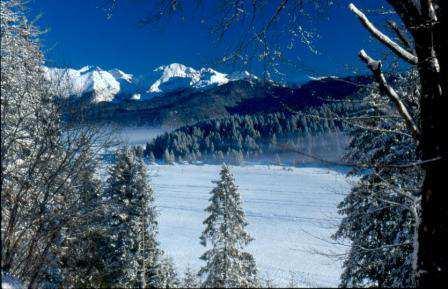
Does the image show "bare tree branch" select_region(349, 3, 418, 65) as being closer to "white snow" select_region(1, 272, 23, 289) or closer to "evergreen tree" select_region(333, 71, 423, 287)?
"white snow" select_region(1, 272, 23, 289)

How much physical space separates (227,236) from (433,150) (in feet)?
68.1

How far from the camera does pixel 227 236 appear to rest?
22.9 m

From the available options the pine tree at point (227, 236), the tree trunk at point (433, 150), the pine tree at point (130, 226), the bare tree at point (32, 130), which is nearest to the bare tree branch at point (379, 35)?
the tree trunk at point (433, 150)

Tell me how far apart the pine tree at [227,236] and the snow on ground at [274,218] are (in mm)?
3642

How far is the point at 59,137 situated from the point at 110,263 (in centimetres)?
1499

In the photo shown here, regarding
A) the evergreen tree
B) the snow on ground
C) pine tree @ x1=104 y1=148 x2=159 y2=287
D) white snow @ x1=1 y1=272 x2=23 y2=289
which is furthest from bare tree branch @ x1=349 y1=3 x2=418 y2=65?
pine tree @ x1=104 y1=148 x2=159 y2=287

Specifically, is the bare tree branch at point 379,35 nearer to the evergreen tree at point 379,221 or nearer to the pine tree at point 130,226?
the evergreen tree at point 379,221

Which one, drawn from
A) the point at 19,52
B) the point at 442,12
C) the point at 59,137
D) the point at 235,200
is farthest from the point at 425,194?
the point at 235,200

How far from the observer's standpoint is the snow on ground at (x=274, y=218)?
46438mm

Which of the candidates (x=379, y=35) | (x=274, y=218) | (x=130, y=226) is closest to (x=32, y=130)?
(x=379, y=35)

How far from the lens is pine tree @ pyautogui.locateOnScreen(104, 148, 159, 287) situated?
22391 millimetres

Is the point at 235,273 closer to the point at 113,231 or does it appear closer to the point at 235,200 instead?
the point at 235,200

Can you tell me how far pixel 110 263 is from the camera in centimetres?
2280

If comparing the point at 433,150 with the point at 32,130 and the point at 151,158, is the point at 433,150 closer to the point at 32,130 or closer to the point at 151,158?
the point at 32,130
